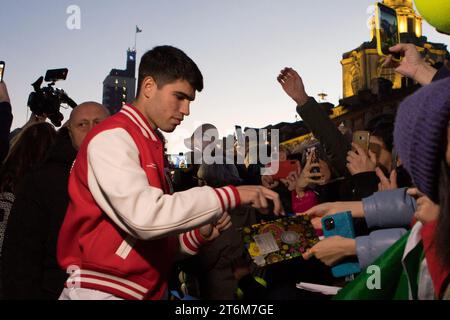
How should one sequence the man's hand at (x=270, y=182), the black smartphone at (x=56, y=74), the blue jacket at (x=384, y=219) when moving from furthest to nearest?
the black smartphone at (x=56, y=74)
the man's hand at (x=270, y=182)
the blue jacket at (x=384, y=219)

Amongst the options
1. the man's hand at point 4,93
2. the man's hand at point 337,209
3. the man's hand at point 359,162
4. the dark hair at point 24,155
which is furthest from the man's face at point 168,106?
the man's hand at point 4,93

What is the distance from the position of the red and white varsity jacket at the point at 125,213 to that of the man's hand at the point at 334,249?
0.68 meters

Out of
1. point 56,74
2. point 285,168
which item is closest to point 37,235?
point 285,168

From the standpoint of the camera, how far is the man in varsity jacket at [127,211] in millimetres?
2061

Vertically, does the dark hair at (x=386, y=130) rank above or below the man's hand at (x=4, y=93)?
below

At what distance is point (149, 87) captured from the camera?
2639mm

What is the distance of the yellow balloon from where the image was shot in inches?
82.9

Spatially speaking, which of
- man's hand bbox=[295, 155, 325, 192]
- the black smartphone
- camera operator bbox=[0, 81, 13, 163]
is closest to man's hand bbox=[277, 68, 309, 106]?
man's hand bbox=[295, 155, 325, 192]

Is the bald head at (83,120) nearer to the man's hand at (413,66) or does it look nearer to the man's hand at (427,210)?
the man's hand at (413,66)

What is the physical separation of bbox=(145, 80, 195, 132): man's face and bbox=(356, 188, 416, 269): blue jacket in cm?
117

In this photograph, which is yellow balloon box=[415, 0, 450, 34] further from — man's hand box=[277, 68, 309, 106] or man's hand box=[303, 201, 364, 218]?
man's hand box=[277, 68, 309, 106]

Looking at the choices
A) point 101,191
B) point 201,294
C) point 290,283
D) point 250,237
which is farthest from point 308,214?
point 201,294
